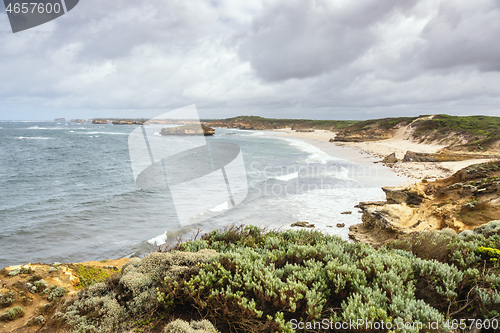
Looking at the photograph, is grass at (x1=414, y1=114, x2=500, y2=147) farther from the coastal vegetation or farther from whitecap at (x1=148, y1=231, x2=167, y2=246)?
whitecap at (x1=148, y1=231, x2=167, y2=246)

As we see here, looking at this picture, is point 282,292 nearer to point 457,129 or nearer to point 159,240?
point 159,240

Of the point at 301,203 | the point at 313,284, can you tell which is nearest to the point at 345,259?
the point at 313,284

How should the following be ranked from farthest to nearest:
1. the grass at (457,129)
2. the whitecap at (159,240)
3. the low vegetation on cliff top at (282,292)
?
the grass at (457,129)
the whitecap at (159,240)
the low vegetation on cliff top at (282,292)

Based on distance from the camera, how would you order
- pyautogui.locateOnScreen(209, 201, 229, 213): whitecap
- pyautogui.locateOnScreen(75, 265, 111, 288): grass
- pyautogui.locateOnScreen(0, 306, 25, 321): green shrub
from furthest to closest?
pyautogui.locateOnScreen(209, 201, 229, 213): whitecap
pyautogui.locateOnScreen(75, 265, 111, 288): grass
pyautogui.locateOnScreen(0, 306, 25, 321): green shrub

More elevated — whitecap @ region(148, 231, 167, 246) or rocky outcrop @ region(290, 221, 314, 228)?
whitecap @ region(148, 231, 167, 246)

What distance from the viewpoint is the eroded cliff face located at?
28.0ft

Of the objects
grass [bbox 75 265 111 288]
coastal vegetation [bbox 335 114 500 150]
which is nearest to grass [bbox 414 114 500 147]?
coastal vegetation [bbox 335 114 500 150]

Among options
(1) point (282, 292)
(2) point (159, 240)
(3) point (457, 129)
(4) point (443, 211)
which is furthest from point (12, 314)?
(3) point (457, 129)

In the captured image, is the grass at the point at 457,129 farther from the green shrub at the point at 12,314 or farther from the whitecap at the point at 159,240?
the green shrub at the point at 12,314

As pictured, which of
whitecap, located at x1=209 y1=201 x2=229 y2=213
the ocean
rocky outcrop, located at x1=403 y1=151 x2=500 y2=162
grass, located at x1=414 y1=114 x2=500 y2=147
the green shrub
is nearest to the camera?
the green shrub

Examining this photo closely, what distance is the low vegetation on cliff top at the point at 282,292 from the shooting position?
10.6 ft

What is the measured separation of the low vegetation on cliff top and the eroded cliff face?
373 centimetres

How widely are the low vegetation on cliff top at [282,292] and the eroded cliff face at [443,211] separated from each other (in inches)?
147

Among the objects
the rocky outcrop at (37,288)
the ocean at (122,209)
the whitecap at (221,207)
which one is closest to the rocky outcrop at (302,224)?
the ocean at (122,209)
